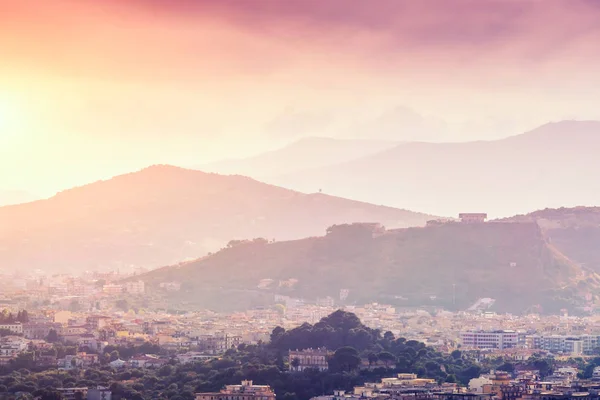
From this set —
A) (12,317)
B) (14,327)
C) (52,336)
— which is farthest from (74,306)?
(52,336)

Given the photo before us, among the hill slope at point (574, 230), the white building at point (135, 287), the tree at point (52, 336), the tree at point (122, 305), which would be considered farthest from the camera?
the hill slope at point (574, 230)

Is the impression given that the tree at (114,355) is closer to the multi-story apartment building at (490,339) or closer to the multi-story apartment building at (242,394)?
the multi-story apartment building at (242,394)

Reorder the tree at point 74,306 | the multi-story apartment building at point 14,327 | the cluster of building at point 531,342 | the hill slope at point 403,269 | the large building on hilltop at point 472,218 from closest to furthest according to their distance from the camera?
the cluster of building at point 531,342
the multi-story apartment building at point 14,327
the tree at point 74,306
the hill slope at point 403,269
the large building on hilltop at point 472,218

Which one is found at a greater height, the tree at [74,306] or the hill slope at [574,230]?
the hill slope at [574,230]

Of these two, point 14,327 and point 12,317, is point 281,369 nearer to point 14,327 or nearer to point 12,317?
point 14,327

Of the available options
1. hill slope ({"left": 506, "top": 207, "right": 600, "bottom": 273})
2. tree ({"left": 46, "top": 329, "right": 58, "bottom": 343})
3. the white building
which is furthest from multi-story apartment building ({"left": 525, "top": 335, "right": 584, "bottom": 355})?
hill slope ({"left": 506, "top": 207, "right": 600, "bottom": 273})

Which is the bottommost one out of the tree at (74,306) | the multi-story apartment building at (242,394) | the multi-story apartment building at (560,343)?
the multi-story apartment building at (242,394)

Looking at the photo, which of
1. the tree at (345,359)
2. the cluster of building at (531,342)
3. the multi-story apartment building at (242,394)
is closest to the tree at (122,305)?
the cluster of building at (531,342)
